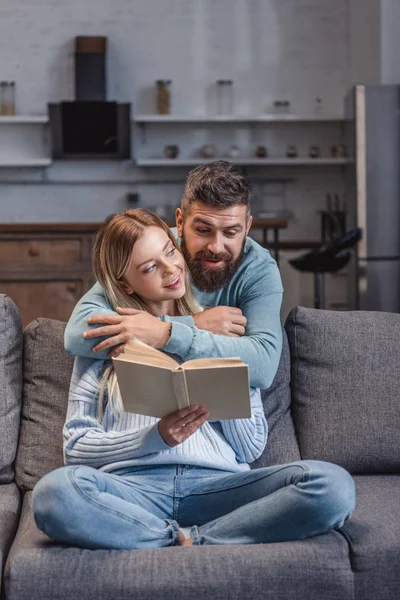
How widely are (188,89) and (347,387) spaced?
5.80 m

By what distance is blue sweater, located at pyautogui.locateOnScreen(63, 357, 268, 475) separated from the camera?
1989 mm

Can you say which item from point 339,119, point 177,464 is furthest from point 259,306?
point 339,119

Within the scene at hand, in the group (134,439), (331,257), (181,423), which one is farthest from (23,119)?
(181,423)

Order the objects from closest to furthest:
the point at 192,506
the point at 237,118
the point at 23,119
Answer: the point at 192,506 → the point at 23,119 → the point at 237,118

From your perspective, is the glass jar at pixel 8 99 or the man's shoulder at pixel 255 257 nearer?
the man's shoulder at pixel 255 257

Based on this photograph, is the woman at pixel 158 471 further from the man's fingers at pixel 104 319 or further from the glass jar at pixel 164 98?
the glass jar at pixel 164 98

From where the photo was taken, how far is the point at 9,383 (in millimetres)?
2359

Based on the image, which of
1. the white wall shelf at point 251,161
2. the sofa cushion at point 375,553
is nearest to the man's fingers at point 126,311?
the sofa cushion at point 375,553

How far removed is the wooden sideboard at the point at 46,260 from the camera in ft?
19.2

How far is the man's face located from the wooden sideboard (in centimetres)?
360

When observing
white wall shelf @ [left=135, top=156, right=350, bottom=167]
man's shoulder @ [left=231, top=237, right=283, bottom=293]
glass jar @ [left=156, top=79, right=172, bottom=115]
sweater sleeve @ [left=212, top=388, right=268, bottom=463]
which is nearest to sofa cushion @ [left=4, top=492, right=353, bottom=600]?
sweater sleeve @ [left=212, top=388, right=268, bottom=463]

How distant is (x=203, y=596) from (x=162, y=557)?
11cm

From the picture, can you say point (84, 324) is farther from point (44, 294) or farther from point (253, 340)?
point (44, 294)

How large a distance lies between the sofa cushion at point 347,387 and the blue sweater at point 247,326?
0.79 ft
